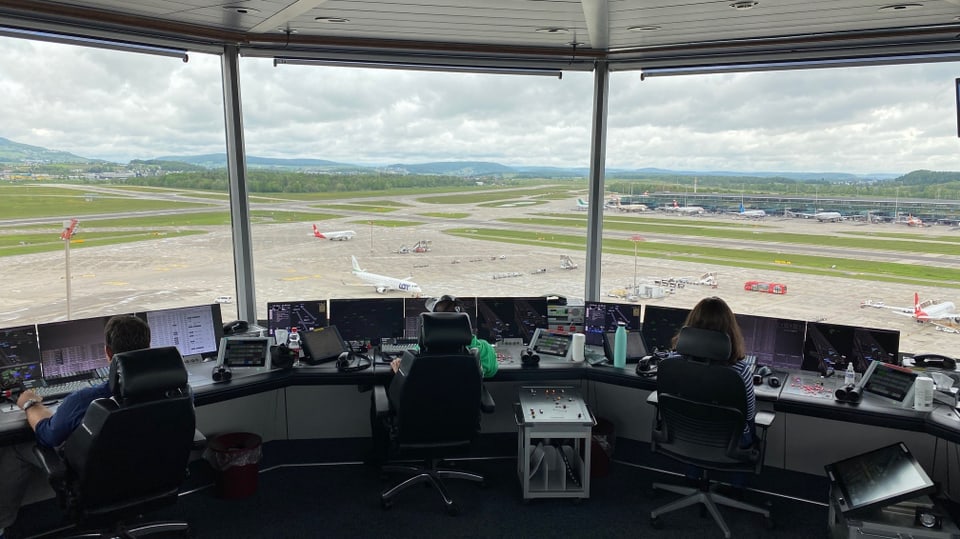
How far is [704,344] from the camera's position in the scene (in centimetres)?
295

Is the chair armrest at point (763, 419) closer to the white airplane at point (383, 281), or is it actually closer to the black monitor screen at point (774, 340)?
the black monitor screen at point (774, 340)

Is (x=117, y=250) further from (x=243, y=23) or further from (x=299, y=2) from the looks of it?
(x=299, y=2)

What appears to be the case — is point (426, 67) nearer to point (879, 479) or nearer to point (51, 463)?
point (51, 463)

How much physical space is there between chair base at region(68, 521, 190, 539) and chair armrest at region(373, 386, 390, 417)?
112 cm

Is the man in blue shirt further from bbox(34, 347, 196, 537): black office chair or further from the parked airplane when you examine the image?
the parked airplane

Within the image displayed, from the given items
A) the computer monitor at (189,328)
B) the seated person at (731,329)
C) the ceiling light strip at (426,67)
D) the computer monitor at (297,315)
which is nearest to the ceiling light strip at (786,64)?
the ceiling light strip at (426,67)

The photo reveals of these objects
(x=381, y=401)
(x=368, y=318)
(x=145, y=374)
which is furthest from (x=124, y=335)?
(x=368, y=318)

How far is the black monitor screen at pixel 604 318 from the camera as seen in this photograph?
4.23 m

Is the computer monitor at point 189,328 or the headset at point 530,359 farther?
the headset at point 530,359

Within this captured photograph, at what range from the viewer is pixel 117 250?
501 cm

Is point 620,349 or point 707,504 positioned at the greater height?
point 620,349

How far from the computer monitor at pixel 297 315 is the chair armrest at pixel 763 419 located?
285cm

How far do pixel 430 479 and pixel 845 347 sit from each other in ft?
8.97

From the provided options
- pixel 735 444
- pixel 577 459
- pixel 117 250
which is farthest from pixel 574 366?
pixel 117 250
